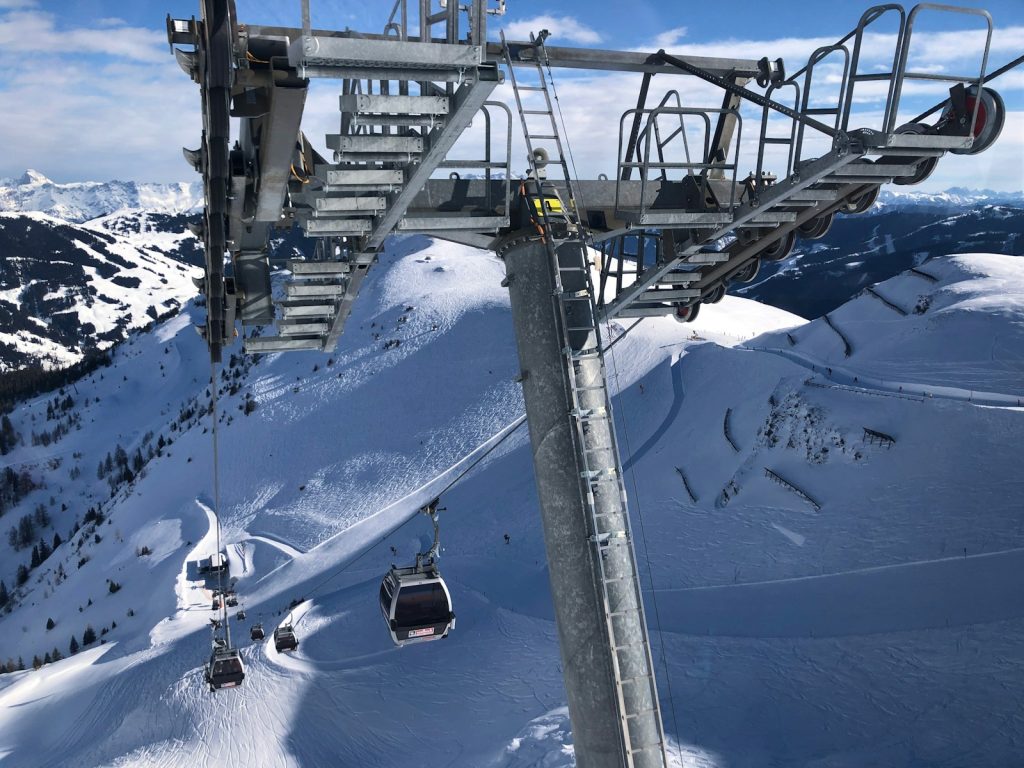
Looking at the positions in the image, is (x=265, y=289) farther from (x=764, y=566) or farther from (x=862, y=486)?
(x=862, y=486)

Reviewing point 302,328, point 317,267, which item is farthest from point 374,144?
point 302,328

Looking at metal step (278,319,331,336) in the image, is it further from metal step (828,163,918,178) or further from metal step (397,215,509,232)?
metal step (828,163,918,178)

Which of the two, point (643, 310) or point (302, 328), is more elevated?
point (643, 310)

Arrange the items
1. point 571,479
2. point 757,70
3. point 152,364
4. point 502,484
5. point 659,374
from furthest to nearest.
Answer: point 152,364, point 659,374, point 502,484, point 757,70, point 571,479

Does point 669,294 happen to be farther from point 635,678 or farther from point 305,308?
point 635,678

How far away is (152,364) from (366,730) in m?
118

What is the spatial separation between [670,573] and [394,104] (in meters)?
25.3

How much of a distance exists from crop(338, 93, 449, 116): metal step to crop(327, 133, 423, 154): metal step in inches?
15.3

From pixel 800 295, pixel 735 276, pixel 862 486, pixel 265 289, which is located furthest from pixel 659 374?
pixel 800 295

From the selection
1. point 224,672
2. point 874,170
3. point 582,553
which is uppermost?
point 874,170

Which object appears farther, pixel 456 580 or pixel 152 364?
pixel 152 364

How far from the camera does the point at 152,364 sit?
4970 inches

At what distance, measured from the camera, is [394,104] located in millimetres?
5324

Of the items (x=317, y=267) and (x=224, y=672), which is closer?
(x=317, y=267)
